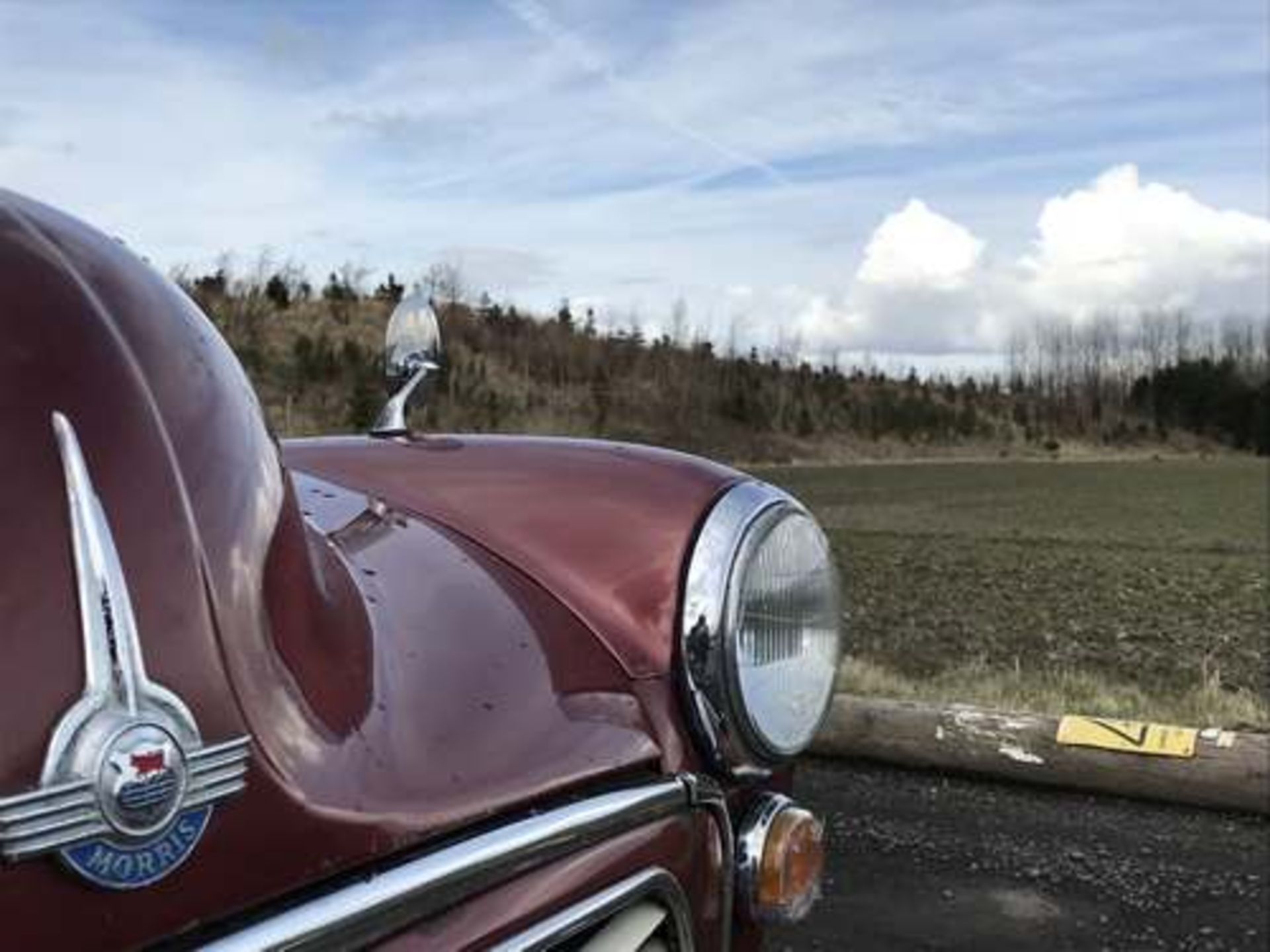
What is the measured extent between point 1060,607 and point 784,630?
9.92 meters

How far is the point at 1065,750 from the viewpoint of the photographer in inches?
179

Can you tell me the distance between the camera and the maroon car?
932 millimetres

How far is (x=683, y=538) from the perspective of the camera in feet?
5.52

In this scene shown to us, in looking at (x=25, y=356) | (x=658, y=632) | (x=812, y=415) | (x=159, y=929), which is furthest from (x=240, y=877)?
(x=812, y=415)

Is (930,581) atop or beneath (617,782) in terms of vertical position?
beneath

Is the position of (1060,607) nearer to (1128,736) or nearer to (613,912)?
(1128,736)

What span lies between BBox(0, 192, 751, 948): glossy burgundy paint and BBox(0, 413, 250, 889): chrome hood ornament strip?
0.01 meters

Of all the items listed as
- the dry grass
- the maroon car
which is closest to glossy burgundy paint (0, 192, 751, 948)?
the maroon car

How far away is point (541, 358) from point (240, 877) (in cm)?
4968

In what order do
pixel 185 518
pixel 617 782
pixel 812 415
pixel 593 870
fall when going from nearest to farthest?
pixel 185 518
pixel 593 870
pixel 617 782
pixel 812 415

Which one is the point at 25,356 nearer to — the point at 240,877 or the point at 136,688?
the point at 136,688

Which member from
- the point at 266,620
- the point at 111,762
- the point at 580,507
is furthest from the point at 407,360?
the point at 111,762

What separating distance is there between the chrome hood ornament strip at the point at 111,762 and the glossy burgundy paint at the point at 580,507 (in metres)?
0.67

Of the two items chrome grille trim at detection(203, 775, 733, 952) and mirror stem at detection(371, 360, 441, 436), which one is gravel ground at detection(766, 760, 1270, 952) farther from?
chrome grille trim at detection(203, 775, 733, 952)
